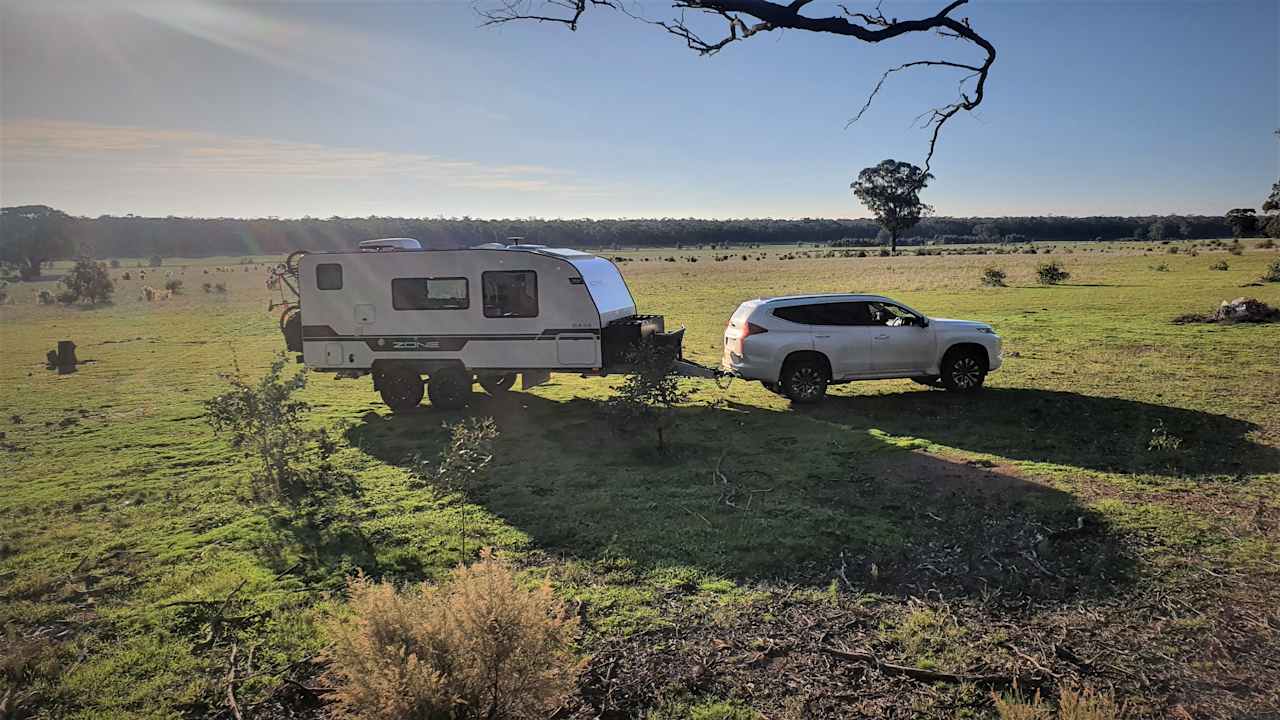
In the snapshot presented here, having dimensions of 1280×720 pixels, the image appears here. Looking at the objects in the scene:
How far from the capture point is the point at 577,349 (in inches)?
482

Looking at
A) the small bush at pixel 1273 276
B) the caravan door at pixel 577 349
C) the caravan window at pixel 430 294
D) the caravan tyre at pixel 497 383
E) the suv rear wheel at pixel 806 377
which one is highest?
the small bush at pixel 1273 276

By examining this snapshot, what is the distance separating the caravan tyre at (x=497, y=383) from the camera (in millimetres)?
14062

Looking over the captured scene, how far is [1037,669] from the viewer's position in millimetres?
4672

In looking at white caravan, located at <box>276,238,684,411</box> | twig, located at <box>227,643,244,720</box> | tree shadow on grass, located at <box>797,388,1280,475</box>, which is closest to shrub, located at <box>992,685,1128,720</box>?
twig, located at <box>227,643,244,720</box>

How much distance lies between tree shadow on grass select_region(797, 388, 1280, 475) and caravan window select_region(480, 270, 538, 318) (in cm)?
495

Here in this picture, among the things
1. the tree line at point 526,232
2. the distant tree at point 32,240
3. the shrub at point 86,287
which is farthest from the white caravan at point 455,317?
the tree line at point 526,232

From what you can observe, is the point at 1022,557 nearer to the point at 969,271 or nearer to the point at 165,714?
the point at 165,714

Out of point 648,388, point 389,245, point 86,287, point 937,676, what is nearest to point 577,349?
point 648,388

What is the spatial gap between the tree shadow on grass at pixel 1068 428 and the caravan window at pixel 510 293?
4.95m

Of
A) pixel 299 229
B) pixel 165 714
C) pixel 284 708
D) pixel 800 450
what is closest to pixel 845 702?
pixel 284 708

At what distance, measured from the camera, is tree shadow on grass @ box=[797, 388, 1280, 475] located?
8.95m

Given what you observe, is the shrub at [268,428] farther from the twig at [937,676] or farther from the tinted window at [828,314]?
the tinted window at [828,314]

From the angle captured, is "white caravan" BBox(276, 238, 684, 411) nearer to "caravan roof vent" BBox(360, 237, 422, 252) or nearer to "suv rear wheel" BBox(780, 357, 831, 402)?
"caravan roof vent" BBox(360, 237, 422, 252)

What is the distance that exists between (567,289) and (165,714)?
8.58 m
